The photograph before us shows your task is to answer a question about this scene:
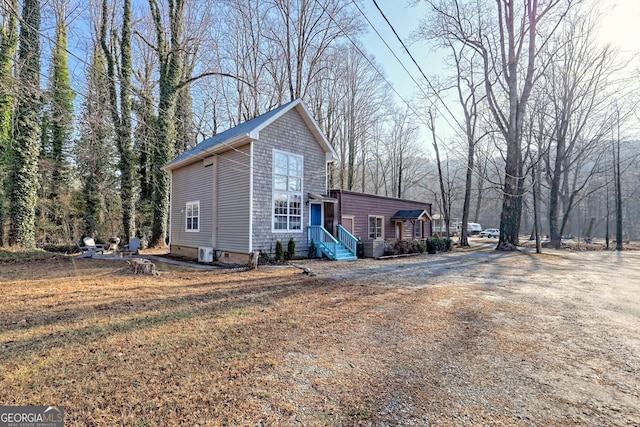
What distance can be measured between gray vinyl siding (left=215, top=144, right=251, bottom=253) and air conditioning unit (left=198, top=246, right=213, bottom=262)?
31 cm

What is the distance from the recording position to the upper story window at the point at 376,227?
683 inches

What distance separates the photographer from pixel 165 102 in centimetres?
1560

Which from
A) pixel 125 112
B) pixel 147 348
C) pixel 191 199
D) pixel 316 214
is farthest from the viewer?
pixel 125 112

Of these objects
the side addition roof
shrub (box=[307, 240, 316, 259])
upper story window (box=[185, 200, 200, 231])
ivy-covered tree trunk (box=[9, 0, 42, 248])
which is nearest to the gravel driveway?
shrub (box=[307, 240, 316, 259])

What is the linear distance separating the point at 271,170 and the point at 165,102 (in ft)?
27.6

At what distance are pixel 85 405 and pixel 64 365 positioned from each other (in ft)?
3.20

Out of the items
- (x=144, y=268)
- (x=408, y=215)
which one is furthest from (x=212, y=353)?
(x=408, y=215)

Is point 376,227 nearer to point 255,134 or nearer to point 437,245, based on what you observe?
point 437,245

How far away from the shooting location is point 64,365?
9.95 feet

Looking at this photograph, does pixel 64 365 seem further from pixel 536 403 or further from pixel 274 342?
pixel 536 403

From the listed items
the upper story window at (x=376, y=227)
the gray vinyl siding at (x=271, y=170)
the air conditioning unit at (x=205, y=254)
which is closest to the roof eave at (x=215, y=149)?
the gray vinyl siding at (x=271, y=170)

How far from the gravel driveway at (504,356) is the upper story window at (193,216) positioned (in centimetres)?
959

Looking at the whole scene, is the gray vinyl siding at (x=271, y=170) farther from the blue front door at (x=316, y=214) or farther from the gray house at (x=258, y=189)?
the blue front door at (x=316, y=214)

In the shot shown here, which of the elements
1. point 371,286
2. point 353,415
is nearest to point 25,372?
point 353,415
